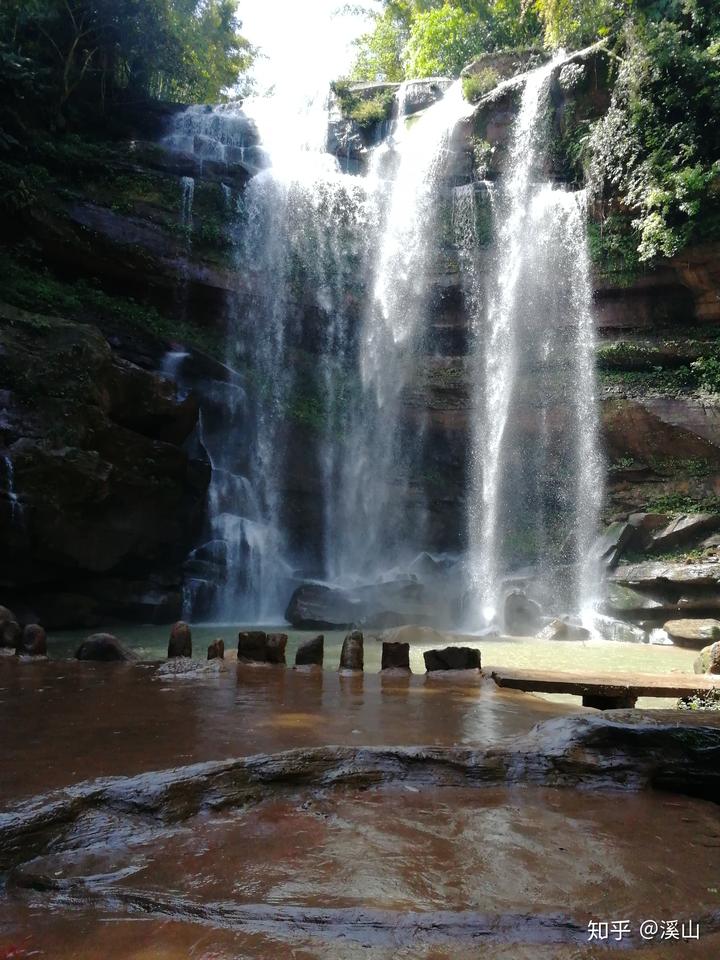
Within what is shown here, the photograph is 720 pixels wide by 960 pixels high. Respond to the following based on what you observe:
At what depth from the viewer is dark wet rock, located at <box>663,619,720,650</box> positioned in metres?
13.0

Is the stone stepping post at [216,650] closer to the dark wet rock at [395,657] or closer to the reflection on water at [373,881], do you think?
the dark wet rock at [395,657]

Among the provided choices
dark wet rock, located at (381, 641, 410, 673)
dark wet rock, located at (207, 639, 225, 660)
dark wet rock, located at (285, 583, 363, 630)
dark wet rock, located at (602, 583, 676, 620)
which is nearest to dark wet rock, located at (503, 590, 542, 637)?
dark wet rock, located at (602, 583, 676, 620)

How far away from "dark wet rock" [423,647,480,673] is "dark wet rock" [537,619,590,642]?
695cm

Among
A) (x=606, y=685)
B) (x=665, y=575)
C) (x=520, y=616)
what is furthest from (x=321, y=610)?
(x=606, y=685)

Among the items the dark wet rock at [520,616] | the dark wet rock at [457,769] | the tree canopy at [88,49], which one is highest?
the tree canopy at [88,49]

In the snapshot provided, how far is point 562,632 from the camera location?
13.8m

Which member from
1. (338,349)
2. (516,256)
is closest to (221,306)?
(338,349)

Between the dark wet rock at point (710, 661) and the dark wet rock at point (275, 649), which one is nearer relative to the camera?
the dark wet rock at point (275, 649)

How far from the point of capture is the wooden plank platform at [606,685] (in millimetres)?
5984

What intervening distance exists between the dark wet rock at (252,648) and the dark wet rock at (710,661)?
16.4 feet

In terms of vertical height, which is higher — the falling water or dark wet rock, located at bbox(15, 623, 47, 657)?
the falling water

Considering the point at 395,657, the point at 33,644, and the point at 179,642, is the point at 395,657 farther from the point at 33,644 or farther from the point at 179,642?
the point at 33,644

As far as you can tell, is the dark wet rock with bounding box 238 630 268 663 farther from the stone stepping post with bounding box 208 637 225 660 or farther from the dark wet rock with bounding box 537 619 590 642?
the dark wet rock with bounding box 537 619 590 642

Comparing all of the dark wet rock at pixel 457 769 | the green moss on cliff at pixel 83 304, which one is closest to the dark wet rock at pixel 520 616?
the green moss on cliff at pixel 83 304
